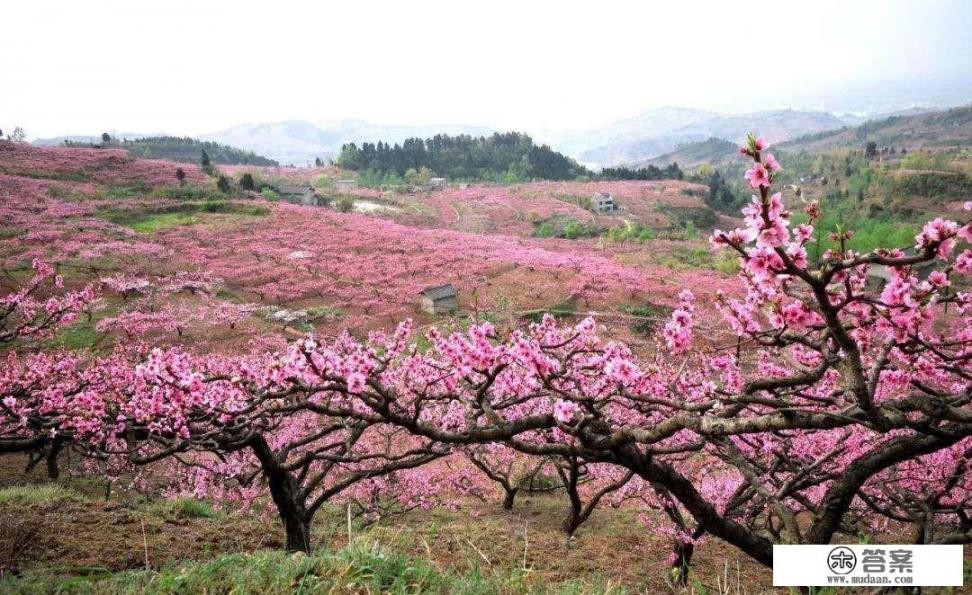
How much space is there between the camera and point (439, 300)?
78.4 ft

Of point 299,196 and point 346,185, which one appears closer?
point 299,196

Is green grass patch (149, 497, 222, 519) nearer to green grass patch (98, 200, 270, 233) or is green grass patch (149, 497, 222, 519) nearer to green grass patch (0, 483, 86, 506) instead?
green grass patch (0, 483, 86, 506)

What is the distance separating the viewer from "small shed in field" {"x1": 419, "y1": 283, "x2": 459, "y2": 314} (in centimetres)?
2377

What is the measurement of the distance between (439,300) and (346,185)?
55330 mm

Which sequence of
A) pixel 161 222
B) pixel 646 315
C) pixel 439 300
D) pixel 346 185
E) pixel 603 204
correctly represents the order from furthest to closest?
pixel 346 185 → pixel 603 204 → pixel 161 222 → pixel 646 315 → pixel 439 300

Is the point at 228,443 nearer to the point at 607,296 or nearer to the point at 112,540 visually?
the point at 112,540

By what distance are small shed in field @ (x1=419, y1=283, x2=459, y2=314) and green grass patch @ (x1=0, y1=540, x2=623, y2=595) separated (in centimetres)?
2001

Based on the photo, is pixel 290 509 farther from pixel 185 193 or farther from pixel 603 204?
pixel 603 204

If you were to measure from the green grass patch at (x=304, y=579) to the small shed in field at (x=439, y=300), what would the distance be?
20.0 m

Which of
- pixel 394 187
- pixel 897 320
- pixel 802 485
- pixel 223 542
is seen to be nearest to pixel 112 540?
pixel 223 542

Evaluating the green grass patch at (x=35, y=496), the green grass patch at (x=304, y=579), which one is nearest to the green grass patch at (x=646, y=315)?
the green grass patch at (x=35, y=496)

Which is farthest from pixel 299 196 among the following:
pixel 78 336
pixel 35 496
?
pixel 35 496

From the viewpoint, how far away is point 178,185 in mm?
43781

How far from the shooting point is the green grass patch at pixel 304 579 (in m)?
3.28
